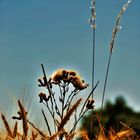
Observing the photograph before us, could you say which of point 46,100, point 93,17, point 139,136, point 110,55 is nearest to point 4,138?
point 139,136

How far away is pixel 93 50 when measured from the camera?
3725 millimetres

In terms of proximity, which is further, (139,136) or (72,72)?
(72,72)

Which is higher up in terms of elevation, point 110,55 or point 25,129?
point 110,55

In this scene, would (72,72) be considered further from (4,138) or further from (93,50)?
(4,138)

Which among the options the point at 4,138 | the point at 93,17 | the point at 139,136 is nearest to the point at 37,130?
the point at 4,138

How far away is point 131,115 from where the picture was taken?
65812 mm

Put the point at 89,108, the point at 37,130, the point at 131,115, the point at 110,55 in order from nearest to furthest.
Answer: the point at 37,130, the point at 89,108, the point at 110,55, the point at 131,115

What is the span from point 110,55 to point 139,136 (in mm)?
874

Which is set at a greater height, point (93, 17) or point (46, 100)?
point (93, 17)

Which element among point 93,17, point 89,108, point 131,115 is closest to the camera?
point 89,108

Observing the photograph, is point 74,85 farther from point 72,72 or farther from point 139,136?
point 139,136

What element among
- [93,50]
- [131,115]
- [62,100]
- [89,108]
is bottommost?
[89,108]

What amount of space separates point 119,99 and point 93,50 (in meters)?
66.3

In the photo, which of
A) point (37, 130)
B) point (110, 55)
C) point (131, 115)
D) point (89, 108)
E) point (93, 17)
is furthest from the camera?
point (131, 115)
